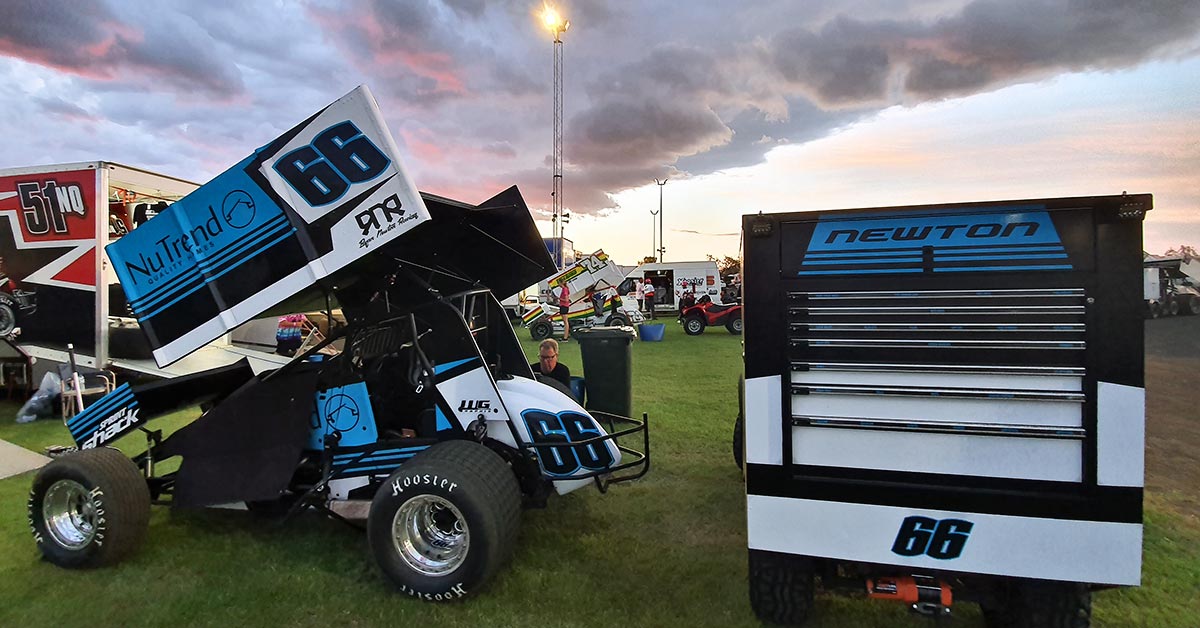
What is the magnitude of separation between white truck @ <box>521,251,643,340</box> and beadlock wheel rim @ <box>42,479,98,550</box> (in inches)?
588

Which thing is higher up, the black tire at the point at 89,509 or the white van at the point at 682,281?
the white van at the point at 682,281

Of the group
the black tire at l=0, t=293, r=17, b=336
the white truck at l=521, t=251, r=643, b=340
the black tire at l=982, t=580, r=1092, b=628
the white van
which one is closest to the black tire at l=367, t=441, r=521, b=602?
the black tire at l=982, t=580, r=1092, b=628

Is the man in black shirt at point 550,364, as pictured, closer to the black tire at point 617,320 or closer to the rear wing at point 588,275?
the black tire at point 617,320

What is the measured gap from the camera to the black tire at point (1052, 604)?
8.29 ft

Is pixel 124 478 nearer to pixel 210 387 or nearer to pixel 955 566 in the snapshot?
pixel 210 387

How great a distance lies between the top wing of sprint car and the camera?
10.7ft

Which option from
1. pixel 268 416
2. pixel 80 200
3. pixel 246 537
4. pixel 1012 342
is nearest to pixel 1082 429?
pixel 1012 342

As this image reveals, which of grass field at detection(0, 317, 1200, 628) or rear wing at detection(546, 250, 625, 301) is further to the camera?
rear wing at detection(546, 250, 625, 301)

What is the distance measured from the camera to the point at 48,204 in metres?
7.32

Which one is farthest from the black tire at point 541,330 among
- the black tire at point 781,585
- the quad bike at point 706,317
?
the black tire at point 781,585

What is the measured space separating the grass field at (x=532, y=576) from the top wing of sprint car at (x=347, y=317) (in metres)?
0.45

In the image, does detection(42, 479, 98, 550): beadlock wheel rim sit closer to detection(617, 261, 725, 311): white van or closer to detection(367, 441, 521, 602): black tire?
detection(367, 441, 521, 602): black tire

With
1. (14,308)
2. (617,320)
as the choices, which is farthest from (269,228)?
(617,320)

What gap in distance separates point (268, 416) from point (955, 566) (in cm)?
402
